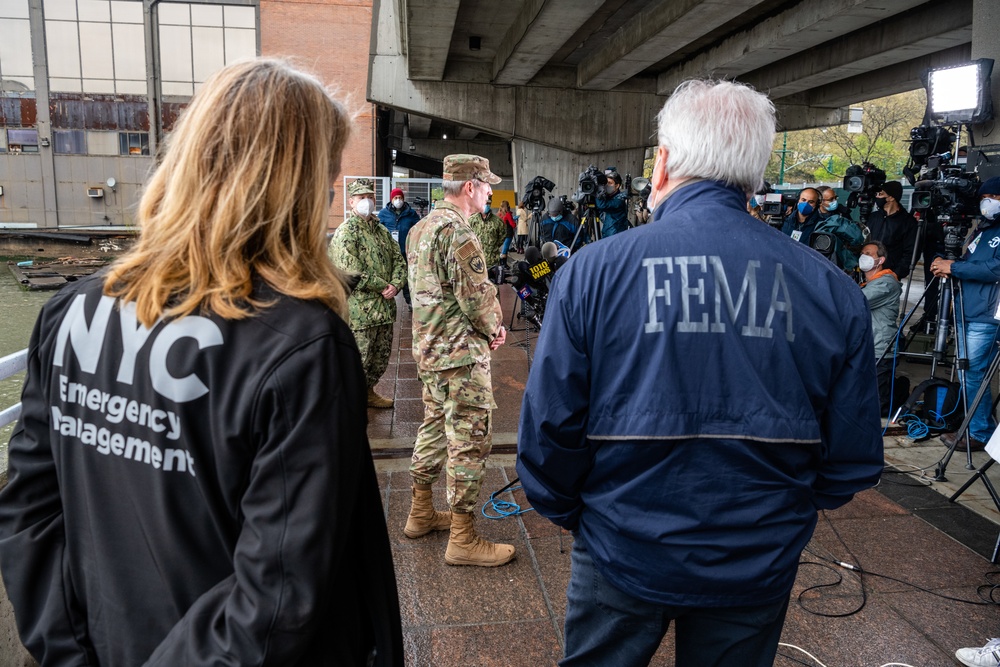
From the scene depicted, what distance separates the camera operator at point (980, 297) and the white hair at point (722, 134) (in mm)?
4392

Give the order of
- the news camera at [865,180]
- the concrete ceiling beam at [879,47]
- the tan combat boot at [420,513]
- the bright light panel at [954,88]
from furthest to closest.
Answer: the concrete ceiling beam at [879,47]
the news camera at [865,180]
the bright light panel at [954,88]
the tan combat boot at [420,513]

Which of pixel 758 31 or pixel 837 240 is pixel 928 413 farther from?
pixel 758 31

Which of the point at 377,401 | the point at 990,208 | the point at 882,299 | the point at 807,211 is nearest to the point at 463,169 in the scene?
the point at 377,401

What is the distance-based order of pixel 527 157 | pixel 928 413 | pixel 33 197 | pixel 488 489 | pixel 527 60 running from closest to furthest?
pixel 488 489 < pixel 928 413 < pixel 527 60 < pixel 527 157 < pixel 33 197

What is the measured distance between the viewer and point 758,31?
1184 centimetres

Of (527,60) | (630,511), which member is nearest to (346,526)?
(630,511)

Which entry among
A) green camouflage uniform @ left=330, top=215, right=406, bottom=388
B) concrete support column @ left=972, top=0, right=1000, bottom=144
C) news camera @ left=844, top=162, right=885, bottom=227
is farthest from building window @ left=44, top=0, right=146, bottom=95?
concrete support column @ left=972, top=0, right=1000, bottom=144

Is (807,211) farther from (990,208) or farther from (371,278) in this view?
(371,278)

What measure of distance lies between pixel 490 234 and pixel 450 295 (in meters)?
7.03

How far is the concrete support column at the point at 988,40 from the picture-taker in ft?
20.5

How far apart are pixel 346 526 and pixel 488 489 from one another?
313cm

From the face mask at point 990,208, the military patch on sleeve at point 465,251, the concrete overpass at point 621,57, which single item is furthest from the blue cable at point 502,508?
the concrete overpass at point 621,57

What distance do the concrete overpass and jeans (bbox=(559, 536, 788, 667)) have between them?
6982 millimetres

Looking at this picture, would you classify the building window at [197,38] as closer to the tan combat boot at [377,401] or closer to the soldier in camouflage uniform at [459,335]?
the tan combat boot at [377,401]
